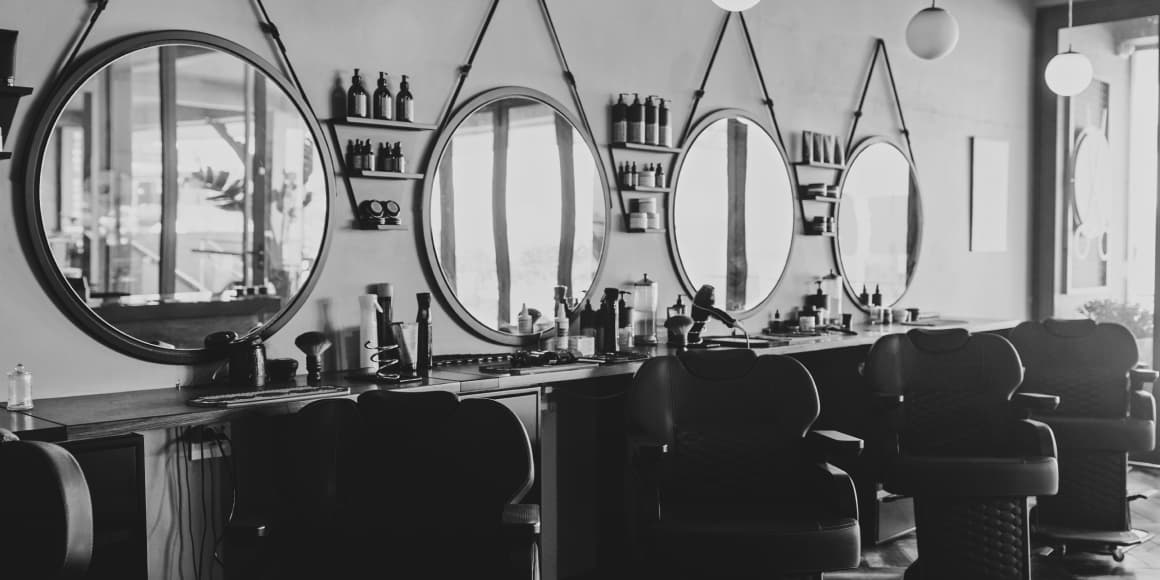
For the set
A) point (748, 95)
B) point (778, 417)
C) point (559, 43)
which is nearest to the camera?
point (778, 417)

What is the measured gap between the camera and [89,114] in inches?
107

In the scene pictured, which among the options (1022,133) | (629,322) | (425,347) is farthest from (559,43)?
(1022,133)

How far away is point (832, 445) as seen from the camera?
3027 millimetres

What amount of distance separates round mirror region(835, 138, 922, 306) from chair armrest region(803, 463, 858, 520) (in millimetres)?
2511

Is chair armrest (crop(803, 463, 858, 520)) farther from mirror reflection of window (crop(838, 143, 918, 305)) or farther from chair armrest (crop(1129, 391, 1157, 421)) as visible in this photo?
mirror reflection of window (crop(838, 143, 918, 305))

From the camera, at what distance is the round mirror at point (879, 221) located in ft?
18.0

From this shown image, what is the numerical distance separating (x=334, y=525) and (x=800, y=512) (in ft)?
4.34

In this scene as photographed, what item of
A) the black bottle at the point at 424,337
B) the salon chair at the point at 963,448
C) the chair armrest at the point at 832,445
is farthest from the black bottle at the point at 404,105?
the salon chair at the point at 963,448

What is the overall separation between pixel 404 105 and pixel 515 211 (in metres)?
0.64

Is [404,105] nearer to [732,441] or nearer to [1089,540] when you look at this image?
[732,441]

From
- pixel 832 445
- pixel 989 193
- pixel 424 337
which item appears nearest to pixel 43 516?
pixel 424 337

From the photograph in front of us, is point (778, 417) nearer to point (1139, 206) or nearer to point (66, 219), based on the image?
point (66, 219)

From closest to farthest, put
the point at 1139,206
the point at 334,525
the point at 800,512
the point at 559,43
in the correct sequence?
the point at 334,525 < the point at 800,512 < the point at 559,43 < the point at 1139,206

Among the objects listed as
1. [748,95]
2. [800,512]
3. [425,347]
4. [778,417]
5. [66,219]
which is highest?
[748,95]
